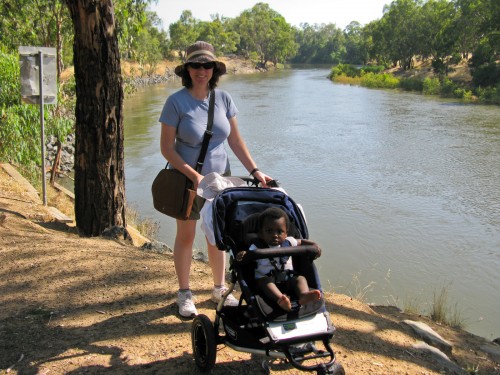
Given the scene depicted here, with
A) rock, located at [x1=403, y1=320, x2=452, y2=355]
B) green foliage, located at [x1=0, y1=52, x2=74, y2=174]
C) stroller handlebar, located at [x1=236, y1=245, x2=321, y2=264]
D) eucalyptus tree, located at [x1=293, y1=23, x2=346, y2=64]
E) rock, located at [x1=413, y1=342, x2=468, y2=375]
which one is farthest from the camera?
eucalyptus tree, located at [x1=293, y1=23, x2=346, y2=64]

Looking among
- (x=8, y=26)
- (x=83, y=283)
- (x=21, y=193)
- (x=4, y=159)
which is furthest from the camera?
(x=8, y=26)

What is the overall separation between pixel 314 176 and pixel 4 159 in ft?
23.4

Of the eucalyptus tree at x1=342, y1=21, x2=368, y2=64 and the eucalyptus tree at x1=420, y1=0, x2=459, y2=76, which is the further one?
the eucalyptus tree at x1=342, y1=21, x2=368, y2=64

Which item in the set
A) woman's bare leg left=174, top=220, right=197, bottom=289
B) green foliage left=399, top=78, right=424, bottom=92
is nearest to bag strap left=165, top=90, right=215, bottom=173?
woman's bare leg left=174, top=220, right=197, bottom=289

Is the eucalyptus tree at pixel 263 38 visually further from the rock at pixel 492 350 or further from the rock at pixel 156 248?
the rock at pixel 492 350

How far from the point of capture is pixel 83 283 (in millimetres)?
3973

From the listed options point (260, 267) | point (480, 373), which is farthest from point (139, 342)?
point (480, 373)

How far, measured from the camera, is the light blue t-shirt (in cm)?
311

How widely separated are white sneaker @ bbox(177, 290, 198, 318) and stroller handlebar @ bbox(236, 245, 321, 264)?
1.00 metres

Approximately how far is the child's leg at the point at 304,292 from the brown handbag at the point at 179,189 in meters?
0.92

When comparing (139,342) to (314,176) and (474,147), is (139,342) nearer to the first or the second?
(314,176)

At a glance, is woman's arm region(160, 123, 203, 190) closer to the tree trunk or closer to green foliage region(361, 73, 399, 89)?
the tree trunk

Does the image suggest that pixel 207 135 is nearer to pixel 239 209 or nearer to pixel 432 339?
pixel 239 209

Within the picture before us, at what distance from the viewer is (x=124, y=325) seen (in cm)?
335
